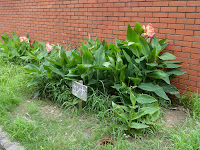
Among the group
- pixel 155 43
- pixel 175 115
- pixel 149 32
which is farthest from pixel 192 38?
pixel 175 115

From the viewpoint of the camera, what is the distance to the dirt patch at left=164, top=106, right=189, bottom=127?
2.90 m

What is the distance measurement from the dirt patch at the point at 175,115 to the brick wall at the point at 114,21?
34 cm

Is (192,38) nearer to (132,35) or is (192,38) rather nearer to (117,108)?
(132,35)

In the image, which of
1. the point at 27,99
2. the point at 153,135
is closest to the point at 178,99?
the point at 153,135

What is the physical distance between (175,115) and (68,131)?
4.93 feet

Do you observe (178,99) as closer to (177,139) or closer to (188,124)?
(188,124)

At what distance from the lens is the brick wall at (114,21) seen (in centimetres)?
320

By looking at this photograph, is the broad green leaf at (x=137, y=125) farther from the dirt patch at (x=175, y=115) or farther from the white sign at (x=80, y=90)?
the white sign at (x=80, y=90)

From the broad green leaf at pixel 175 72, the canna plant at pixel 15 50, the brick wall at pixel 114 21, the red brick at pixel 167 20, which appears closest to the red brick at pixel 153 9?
the brick wall at pixel 114 21

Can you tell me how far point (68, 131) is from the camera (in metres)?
2.77

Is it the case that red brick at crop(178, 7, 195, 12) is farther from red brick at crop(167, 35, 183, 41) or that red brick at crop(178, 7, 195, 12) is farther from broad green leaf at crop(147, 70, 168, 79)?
broad green leaf at crop(147, 70, 168, 79)

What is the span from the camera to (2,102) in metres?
3.46

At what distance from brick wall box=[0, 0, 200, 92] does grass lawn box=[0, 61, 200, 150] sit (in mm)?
1045

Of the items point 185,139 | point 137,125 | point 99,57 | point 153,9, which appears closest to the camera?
point 185,139
